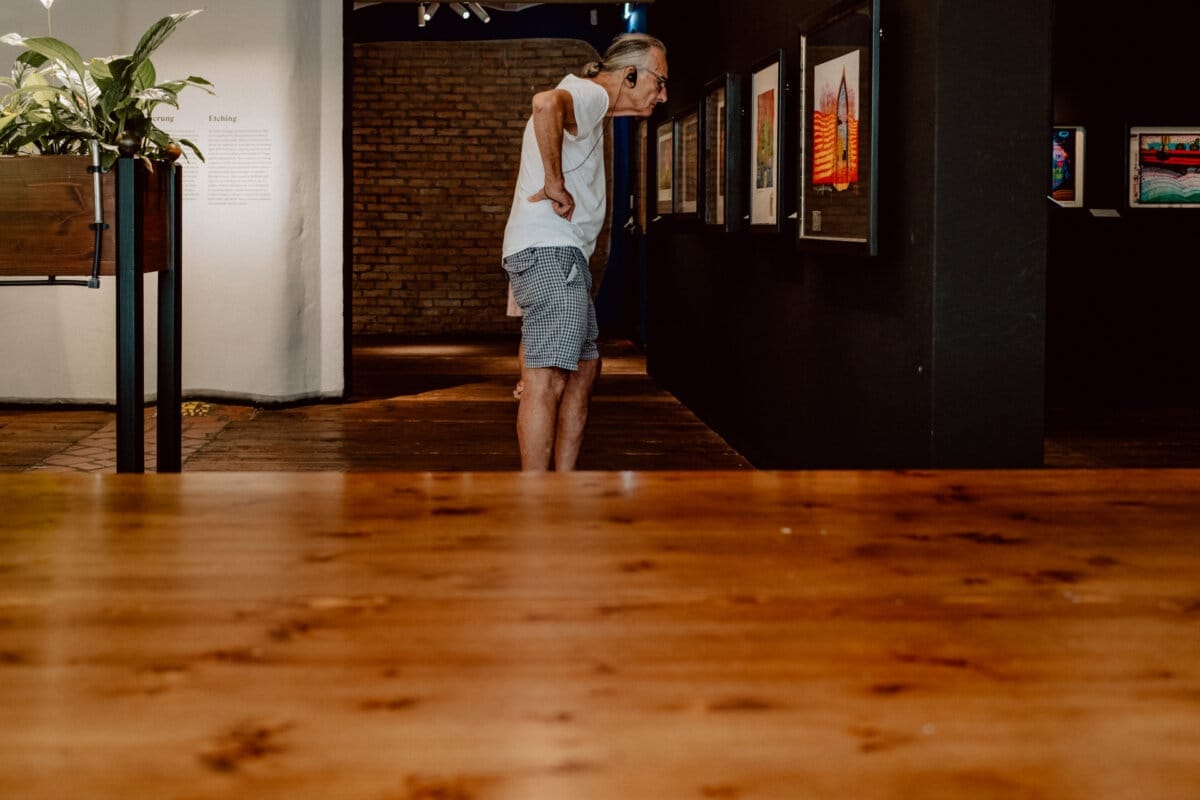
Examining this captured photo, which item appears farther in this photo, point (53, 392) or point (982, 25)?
point (53, 392)

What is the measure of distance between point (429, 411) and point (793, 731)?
582 centimetres

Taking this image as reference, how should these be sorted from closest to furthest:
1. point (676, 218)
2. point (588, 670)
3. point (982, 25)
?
point (588, 670) → point (982, 25) → point (676, 218)

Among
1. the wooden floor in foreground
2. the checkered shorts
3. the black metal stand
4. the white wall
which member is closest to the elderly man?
the checkered shorts

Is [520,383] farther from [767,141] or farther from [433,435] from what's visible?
[767,141]

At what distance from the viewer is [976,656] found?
37.3 inches

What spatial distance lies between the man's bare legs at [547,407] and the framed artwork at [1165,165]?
479 cm

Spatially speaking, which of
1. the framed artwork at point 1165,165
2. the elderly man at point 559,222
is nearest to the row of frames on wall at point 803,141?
the elderly man at point 559,222

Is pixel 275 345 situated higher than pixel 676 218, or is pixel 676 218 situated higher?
pixel 676 218

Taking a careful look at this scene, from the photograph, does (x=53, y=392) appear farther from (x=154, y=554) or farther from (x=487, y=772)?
(x=487, y=772)

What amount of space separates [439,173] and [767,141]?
772 centimetres

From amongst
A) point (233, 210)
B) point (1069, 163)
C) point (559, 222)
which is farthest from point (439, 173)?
point (559, 222)

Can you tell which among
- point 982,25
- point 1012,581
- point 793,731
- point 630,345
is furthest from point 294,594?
point 630,345

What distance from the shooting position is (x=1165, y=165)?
283 inches

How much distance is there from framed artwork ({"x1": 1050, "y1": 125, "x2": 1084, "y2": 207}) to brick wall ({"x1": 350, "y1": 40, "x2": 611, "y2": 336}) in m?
4.99
